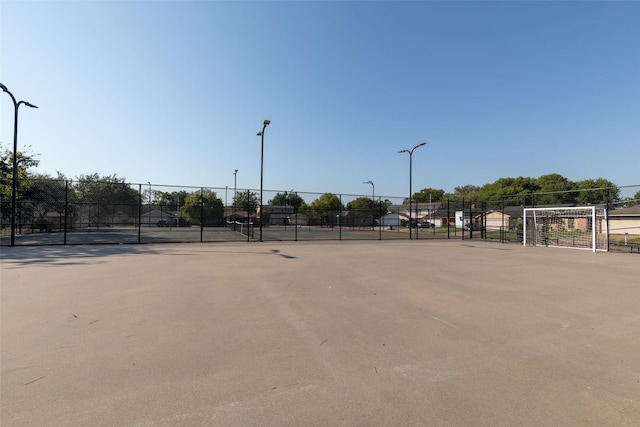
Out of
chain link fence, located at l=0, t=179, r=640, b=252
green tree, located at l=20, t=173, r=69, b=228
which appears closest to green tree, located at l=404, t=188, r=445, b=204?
chain link fence, located at l=0, t=179, r=640, b=252

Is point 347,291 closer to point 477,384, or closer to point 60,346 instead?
point 477,384

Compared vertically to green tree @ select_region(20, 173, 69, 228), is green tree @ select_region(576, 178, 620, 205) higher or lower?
higher

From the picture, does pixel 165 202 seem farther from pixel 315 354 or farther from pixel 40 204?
pixel 315 354

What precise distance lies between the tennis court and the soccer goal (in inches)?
618

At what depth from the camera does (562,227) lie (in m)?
21.9

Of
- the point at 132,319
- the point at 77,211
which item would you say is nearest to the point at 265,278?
the point at 132,319

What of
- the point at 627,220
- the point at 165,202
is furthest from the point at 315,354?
the point at 627,220

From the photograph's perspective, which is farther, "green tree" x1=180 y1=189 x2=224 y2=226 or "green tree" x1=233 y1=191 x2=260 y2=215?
"green tree" x1=180 y1=189 x2=224 y2=226

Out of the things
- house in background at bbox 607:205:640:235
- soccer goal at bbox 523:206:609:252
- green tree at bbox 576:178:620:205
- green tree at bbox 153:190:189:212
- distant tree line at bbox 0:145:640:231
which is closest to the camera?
soccer goal at bbox 523:206:609:252

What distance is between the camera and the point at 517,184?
78.9 meters

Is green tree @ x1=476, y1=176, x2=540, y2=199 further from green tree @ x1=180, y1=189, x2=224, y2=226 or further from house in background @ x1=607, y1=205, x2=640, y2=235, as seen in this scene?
green tree @ x1=180, y1=189, x2=224, y2=226

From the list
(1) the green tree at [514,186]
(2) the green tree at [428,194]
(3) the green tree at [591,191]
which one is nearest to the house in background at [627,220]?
(3) the green tree at [591,191]

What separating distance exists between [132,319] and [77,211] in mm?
37777

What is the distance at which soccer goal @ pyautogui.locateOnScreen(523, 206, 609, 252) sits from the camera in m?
19.4
